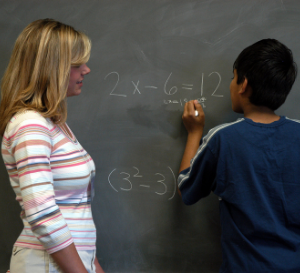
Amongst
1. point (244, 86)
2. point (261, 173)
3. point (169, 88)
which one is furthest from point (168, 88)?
point (261, 173)

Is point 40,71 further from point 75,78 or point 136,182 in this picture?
point 136,182

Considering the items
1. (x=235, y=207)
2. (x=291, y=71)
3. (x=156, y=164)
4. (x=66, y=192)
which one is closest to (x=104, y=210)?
(x=156, y=164)

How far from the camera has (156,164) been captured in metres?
1.23

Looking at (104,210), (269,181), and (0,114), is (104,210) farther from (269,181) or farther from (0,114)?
(269,181)

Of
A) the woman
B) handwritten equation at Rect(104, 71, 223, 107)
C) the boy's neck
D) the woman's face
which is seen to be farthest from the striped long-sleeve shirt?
the boy's neck

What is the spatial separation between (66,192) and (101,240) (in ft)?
1.92

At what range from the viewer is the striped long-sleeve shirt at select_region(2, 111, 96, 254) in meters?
0.68

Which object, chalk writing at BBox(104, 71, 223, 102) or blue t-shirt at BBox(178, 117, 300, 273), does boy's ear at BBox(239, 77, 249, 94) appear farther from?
chalk writing at BBox(104, 71, 223, 102)

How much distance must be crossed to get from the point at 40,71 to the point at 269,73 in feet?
2.21

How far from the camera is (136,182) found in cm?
124

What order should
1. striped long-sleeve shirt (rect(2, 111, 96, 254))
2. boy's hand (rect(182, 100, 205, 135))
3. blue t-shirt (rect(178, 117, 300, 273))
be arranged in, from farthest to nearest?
boy's hand (rect(182, 100, 205, 135))
blue t-shirt (rect(178, 117, 300, 273))
striped long-sleeve shirt (rect(2, 111, 96, 254))

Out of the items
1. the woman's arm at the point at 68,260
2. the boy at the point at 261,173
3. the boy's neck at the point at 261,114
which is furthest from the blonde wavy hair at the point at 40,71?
the boy's neck at the point at 261,114

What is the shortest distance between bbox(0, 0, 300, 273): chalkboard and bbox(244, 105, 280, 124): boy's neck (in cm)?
28

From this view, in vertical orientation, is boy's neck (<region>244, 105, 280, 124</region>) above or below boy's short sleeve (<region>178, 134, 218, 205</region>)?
above
